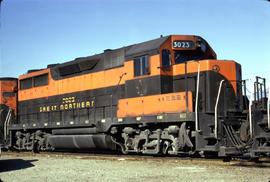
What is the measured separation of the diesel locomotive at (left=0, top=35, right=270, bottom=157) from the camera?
12281 mm

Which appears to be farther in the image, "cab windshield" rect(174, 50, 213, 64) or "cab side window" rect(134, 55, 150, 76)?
"cab side window" rect(134, 55, 150, 76)

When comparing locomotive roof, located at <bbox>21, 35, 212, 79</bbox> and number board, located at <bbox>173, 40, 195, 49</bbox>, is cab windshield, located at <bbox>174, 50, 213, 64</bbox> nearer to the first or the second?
number board, located at <bbox>173, 40, 195, 49</bbox>

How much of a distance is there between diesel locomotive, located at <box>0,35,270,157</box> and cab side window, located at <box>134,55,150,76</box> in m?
0.03

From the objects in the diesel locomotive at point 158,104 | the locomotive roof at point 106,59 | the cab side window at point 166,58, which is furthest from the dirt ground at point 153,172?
the locomotive roof at point 106,59

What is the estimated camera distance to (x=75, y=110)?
18.5 m

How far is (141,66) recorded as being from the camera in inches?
580

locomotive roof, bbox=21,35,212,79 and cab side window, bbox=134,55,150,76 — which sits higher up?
locomotive roof, bbox=21,35,212,79

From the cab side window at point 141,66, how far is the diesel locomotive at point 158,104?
35mm

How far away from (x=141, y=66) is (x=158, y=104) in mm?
1644

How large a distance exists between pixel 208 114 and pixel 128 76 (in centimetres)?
379

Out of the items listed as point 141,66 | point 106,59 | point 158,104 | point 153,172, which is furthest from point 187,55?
point 153,172

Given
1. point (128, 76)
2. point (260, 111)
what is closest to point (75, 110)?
point (128, 76)

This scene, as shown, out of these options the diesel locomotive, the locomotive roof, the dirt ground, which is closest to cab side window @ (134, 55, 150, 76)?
the diesel locomotive

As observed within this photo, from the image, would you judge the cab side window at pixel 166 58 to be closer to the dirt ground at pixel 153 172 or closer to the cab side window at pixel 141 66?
the cab side window at pixel 141 66
